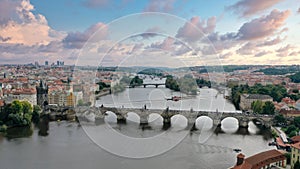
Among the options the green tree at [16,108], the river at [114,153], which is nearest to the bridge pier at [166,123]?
the river at [114,153]

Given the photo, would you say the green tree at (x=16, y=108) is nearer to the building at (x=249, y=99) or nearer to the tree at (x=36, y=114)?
the tree at (x=36, y=114)

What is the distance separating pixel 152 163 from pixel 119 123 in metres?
3.12

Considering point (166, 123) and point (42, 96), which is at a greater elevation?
point (42, 96)

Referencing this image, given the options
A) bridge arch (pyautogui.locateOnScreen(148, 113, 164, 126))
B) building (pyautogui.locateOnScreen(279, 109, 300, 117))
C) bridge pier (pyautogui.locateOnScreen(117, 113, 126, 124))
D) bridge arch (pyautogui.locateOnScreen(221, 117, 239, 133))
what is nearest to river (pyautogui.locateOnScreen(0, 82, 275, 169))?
bridge arch (pyautogui.locateOnScreen(221, 117, 239, 133))

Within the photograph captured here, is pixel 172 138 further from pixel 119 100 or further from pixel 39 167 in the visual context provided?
pixel 119 100

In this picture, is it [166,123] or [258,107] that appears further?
[258,107]

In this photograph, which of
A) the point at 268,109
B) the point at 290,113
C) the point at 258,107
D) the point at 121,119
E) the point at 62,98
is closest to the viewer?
the point at 121,119

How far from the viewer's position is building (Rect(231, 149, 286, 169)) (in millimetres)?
4164

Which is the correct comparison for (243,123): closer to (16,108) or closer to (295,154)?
(295,154)

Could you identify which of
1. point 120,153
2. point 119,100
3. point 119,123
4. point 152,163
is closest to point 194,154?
point 152,163

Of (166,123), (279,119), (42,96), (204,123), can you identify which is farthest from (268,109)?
(42,96)

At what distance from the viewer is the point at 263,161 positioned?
426 cm

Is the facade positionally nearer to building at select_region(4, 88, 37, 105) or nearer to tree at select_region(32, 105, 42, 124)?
building at select_region(4, 88, 37, 105)

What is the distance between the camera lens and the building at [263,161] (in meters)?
4.16
